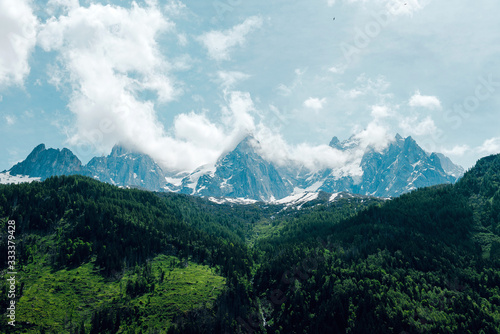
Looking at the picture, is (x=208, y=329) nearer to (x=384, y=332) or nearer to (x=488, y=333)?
(x=384, y=332)

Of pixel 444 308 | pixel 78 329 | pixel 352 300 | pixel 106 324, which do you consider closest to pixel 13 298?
pixel 78 329

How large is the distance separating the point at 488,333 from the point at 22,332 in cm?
24425

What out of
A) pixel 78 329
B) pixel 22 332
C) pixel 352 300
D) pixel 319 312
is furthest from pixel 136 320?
pixel 352 300

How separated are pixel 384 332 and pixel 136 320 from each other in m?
141

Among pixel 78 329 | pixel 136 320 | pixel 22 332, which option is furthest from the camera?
pixel 136 320

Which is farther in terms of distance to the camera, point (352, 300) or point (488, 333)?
point (352, 300)

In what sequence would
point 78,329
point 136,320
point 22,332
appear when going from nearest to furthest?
point 22,332, point 78,329, point 136,320

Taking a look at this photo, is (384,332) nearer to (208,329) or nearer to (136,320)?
(208,329)

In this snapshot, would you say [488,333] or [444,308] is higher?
[444,308]

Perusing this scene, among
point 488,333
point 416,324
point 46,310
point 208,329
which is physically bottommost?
point 488,333

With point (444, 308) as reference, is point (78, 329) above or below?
above

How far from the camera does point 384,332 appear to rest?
172 m

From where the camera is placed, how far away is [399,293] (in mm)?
195625

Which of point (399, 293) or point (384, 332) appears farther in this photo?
point (399, 293)
